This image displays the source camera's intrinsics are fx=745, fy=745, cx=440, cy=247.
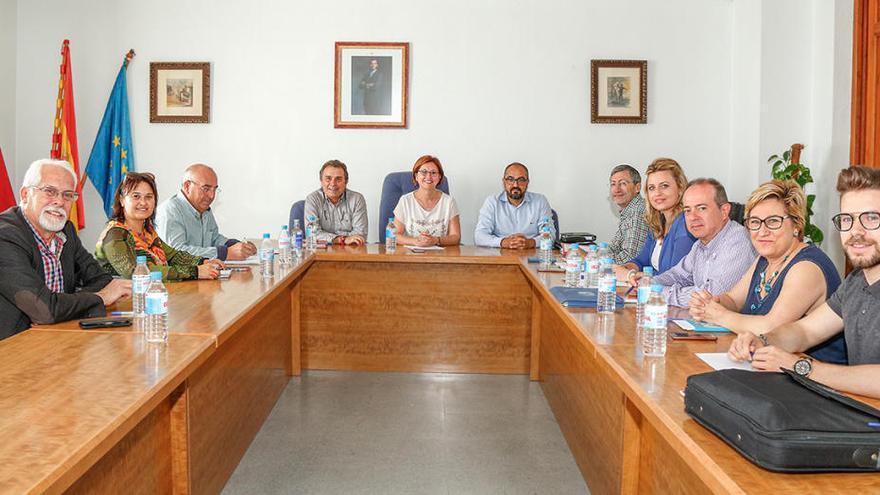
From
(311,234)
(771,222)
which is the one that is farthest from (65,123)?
(771,222)

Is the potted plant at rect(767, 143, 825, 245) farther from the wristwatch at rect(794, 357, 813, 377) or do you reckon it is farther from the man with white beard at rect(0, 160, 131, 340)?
the man with white beard at rect(0, 160, 131, 340)

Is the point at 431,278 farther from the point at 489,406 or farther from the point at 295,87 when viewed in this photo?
the point at 295,87

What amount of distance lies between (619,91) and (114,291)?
436 centimetres

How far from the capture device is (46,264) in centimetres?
259

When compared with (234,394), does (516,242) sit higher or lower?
higher

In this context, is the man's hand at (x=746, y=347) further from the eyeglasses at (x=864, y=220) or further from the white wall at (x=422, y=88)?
the white wall at (x=422, y=88)

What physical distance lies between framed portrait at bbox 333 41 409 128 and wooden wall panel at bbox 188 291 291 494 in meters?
2.27

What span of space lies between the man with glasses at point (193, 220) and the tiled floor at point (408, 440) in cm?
83

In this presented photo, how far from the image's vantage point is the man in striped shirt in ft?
9.48

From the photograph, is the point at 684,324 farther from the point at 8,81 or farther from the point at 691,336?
the point at 8,81

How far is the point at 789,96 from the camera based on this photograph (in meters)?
5.41

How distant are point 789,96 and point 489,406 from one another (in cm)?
337

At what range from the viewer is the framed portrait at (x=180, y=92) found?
5.86 metres

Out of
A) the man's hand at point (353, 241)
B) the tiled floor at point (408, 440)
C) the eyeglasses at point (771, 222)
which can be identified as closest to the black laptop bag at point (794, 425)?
the eyeglasses at point (771, 222)
